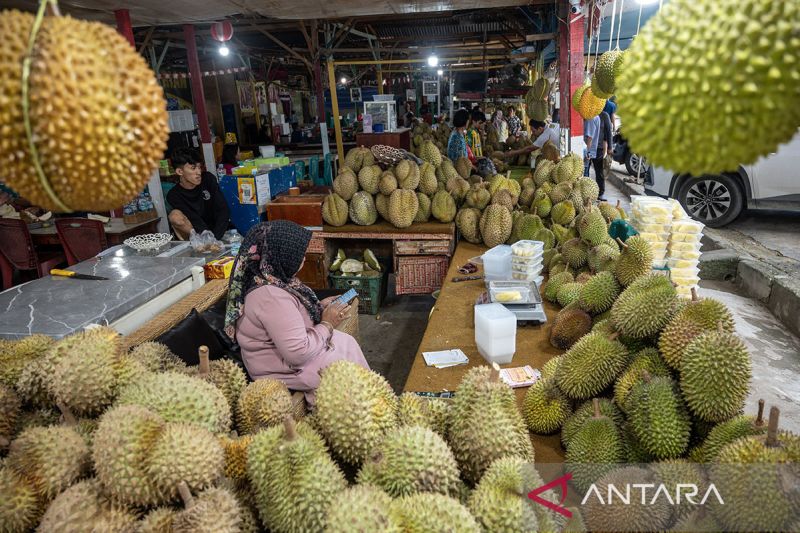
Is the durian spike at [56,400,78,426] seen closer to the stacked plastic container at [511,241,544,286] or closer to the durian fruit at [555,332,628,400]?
the durian fruit at [555,332,628,400]

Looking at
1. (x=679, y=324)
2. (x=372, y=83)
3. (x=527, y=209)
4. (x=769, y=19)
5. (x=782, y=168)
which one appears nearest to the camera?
(x=769, y=19)

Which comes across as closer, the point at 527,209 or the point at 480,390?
the point at 480,390

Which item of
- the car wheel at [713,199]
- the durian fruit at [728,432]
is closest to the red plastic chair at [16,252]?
the durian fruit at [728,432]

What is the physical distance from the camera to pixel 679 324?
65.3 inches

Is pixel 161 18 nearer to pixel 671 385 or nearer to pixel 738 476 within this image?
pixel 671 385

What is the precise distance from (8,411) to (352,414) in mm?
1021

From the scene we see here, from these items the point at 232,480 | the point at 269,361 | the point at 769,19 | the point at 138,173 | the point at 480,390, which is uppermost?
the point at 769,19

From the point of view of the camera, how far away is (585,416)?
1754 millimetres

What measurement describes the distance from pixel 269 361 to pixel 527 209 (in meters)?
3.41

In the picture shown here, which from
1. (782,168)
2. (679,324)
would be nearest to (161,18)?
(679,324)

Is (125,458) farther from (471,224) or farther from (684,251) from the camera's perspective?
(471,224)

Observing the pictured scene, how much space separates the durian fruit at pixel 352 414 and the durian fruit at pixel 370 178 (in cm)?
392

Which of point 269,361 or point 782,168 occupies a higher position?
point 782,168

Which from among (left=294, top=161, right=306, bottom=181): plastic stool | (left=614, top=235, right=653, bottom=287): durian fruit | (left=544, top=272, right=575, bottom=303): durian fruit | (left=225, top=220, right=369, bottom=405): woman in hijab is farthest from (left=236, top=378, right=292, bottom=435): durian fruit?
(left=294, top=161, right=306, bottom=181): plastic stool
